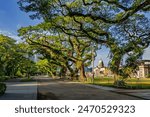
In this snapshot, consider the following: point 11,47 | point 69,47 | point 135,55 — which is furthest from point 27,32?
point 135,55

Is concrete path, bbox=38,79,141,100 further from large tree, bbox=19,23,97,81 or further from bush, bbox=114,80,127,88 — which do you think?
large tree, bbox=19,23,97,81

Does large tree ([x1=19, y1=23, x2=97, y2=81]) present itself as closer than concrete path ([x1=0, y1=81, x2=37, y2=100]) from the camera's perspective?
No

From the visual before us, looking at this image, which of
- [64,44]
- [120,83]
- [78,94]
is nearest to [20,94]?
[78,94]

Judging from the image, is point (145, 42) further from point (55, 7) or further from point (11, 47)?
point (11, 47)

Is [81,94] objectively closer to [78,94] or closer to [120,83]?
[78,94]

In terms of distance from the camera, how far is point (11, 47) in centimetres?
7831

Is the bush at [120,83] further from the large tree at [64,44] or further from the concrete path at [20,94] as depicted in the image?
the large tree at [64,44]

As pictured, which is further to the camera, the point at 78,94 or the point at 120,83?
the point at 120,83

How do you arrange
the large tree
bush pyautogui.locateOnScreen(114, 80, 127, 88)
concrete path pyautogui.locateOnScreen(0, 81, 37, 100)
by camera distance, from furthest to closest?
the large tree → bush pyautogui.locateOnScreen(114, 80, 127, 88) → concrete path pyautogui.locateOnScreen(0, 81, 37, 100)

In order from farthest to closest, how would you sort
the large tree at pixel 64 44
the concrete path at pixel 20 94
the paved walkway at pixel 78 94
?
the large tree at pixel 64 44 < the paved walkway at pixel 78 94 < the concrete path at pixel 20 94

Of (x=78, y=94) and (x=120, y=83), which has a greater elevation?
(x=120, y=83)

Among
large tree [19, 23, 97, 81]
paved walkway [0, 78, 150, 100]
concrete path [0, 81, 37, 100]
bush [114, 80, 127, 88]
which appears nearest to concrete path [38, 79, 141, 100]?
paved walkway [0, 78, 150, 100]

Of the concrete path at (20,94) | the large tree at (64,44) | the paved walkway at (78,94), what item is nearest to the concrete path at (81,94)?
the paved walkway at (78,94)

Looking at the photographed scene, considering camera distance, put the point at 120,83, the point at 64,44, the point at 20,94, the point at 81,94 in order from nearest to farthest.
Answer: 1. the point at 20,94
2. the point at 81,94
3. the point at 120,83
4. the point at 64,44
